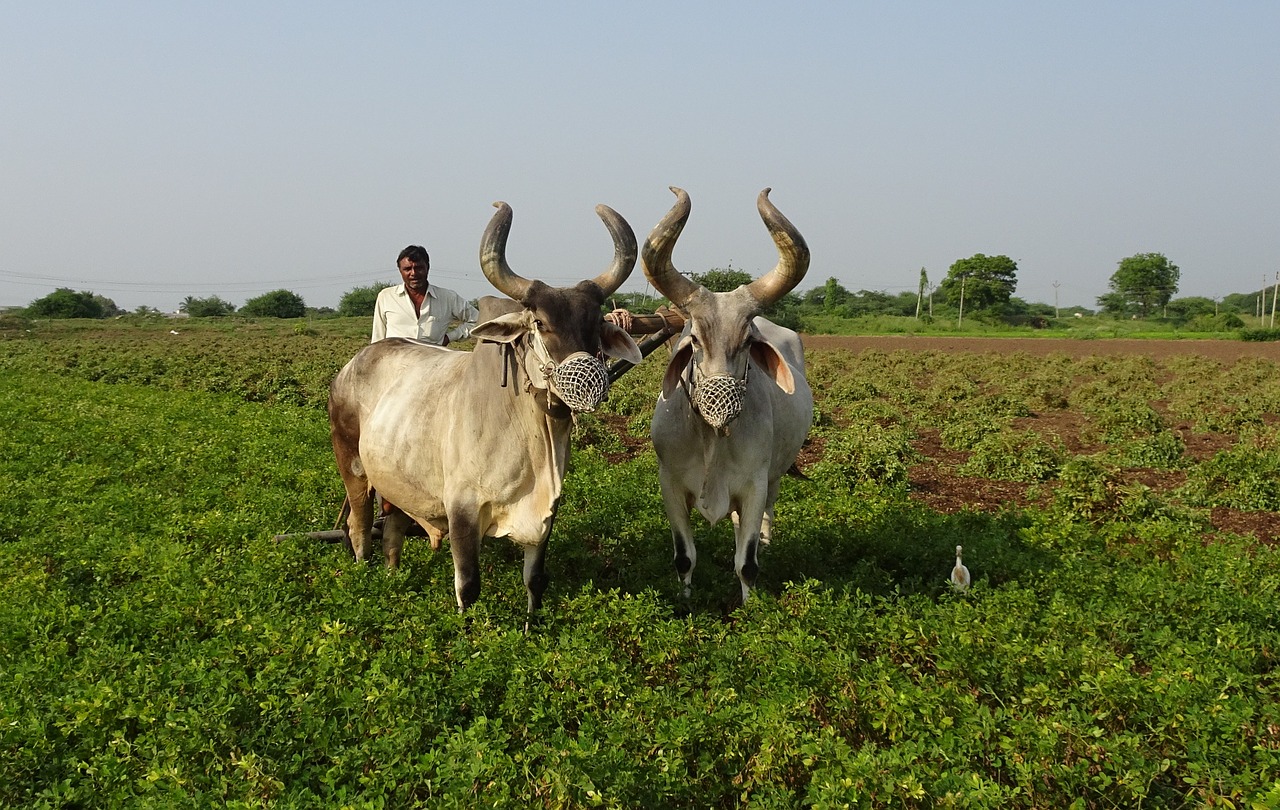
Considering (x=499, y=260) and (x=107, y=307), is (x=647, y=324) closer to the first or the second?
(x=499, y=260)

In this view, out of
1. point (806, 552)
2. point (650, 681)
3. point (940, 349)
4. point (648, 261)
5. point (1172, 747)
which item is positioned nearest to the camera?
point (1172, 747)

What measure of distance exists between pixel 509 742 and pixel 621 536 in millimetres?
3437

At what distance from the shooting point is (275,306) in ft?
319

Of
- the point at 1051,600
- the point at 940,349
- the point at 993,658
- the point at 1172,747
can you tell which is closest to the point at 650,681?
the point at 993,658

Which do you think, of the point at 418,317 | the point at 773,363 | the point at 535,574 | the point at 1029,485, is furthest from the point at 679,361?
the point at 1029,485

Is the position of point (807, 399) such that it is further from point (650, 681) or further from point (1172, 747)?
point (1172, 747)

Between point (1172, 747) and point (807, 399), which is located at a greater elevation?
point (807, 399)

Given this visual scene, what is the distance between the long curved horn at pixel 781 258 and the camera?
216 inches

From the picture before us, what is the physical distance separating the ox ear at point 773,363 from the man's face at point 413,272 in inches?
109

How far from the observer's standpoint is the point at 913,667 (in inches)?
185

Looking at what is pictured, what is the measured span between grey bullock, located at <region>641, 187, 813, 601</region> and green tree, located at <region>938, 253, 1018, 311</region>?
3495 inches

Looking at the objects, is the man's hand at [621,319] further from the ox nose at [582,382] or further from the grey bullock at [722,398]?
the ox nose at [582,382]

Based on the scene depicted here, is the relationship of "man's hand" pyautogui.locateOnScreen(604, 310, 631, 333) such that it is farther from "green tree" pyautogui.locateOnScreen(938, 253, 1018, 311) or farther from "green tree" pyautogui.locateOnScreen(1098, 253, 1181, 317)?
"green tree" pyautogui.locateOnScreen(1098, 253, 1181, 317)

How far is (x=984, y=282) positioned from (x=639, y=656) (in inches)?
3652
